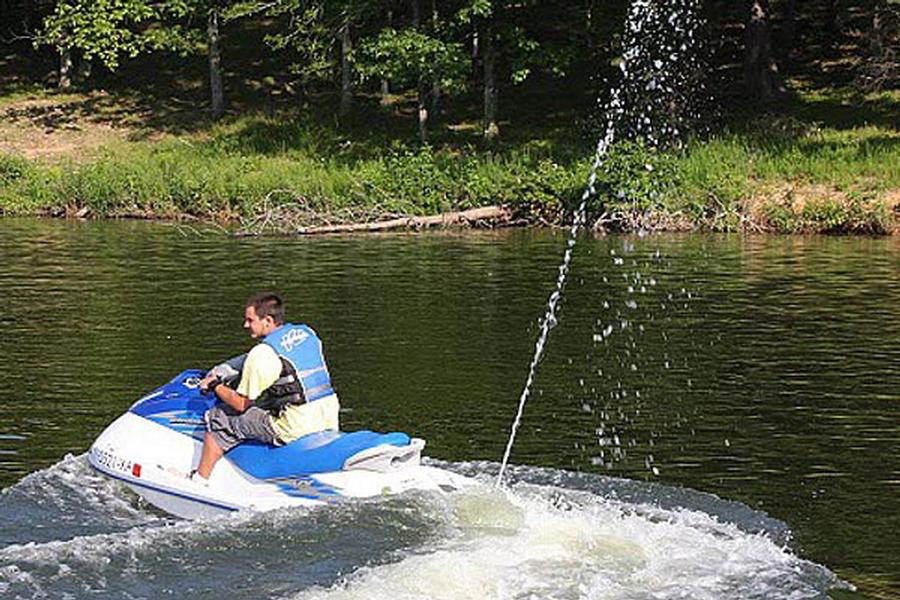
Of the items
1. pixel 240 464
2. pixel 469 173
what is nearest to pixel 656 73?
pixel 469 173

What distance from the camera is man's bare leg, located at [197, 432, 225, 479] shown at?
37.1 feet

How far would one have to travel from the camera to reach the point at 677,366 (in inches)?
688

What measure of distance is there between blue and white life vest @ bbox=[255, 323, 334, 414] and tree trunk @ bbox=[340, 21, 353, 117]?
32549mm

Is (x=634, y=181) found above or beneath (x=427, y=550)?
above

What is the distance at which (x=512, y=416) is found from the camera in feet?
47.7

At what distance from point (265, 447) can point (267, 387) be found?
426 millimetres

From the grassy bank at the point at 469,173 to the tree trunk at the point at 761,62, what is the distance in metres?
0.91

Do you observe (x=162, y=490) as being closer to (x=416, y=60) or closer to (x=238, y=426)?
(x=238, y=426)

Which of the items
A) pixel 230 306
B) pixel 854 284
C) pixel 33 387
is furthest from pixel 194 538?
pixel 854 284

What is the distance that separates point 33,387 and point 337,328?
188 inches

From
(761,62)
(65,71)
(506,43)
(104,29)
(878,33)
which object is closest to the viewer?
(878,33)

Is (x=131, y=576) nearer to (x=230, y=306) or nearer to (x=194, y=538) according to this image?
(x=194, y=538)

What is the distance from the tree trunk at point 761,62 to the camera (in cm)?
4141

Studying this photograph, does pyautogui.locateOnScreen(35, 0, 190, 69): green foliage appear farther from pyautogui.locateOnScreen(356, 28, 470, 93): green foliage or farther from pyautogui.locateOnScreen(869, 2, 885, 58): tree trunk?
pyautogui.locateOnScreen(869, 2, 885, 58): tree trunk
